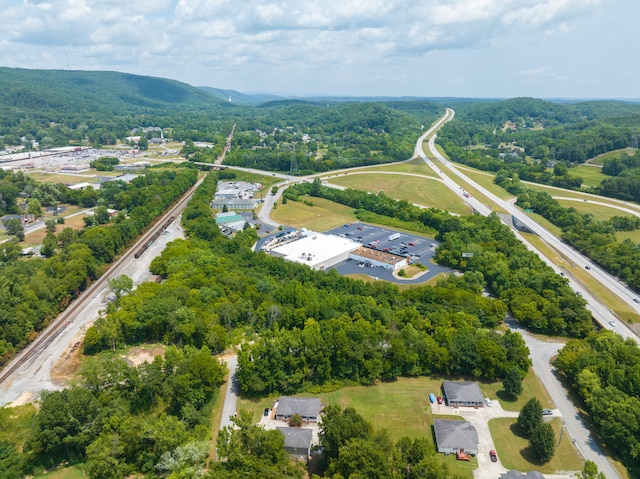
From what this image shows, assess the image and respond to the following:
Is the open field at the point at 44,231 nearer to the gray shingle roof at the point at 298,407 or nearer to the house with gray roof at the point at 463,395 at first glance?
the gray shingle roof at the point at 298,407

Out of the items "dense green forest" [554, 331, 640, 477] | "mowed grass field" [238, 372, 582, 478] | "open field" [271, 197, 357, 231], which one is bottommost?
"open field" [271, 197, 357, 231]

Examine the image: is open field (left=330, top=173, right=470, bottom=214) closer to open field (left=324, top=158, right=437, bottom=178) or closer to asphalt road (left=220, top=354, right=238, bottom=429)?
open field (left=324, top=158, right=437, bottom=178)

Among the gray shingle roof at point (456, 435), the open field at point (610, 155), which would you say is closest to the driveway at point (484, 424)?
the gray shingle roof at point (456, 435)

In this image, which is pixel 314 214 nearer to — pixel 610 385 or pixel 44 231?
pixel 44 231

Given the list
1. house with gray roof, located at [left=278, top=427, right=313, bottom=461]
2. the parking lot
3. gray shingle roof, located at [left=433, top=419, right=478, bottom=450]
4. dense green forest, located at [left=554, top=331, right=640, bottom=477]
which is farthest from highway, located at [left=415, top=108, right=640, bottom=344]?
house with gray roof, located at [left=278, top=427, right=313, bottom=461]

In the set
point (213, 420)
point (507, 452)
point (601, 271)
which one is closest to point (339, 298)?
point (213, 420)

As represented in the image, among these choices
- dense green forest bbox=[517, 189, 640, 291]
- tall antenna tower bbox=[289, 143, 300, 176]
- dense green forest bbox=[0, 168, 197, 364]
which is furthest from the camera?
tall antenna tower bbox=[289, 143, 300, 176]
